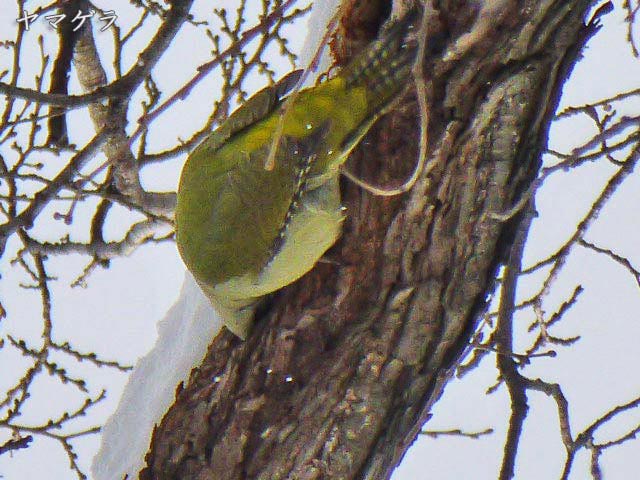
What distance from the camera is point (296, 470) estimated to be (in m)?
1.60

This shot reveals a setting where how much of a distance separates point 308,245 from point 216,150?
0.38 meters

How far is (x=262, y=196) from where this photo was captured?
1.87 metres

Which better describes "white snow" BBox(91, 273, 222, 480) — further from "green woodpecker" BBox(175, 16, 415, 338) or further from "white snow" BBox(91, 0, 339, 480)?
"green woodpecker" BBox(175, 16, 415, 338)

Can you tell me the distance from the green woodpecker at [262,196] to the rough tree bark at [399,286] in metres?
0.07

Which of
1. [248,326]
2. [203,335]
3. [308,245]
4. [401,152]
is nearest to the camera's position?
[401,152]

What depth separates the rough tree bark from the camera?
55.6 inches

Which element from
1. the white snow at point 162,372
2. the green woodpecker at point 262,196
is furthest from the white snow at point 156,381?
the green woodpecker at point 262,196

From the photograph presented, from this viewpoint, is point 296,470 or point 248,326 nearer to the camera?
point 296,470

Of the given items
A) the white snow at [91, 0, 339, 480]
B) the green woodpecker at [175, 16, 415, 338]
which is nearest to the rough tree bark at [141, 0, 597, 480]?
the green woodpecker at [175, 16, 415, 338]

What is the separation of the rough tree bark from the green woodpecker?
0.07 m

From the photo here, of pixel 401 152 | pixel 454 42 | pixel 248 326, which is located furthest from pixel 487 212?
pixel 248 326

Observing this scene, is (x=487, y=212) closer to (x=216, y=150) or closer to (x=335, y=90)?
(x=335, y=90)

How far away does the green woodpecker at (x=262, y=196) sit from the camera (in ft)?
5.67

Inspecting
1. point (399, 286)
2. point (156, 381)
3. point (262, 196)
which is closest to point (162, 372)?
point (156, 381)
